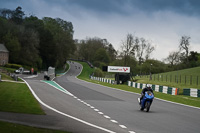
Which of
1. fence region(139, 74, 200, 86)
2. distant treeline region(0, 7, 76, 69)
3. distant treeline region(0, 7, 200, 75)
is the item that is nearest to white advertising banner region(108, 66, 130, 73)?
fence region(139, 74, 200, 86)

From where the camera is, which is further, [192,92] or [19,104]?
[192,92]

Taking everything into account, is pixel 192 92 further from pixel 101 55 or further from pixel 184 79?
pixel 101 55

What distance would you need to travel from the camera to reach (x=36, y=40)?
11419cm

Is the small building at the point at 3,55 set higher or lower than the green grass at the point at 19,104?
higher

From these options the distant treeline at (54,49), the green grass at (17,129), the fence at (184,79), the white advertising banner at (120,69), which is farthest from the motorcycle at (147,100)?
the distant treeline at (54,49)

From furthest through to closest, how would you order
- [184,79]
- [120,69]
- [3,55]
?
[3,55], [120,69], [184,79]

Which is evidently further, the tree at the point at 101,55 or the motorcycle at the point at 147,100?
the tree at the point at 101,55

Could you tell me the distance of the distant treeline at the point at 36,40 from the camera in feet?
365

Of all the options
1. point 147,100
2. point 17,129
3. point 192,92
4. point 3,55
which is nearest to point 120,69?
point 192,92

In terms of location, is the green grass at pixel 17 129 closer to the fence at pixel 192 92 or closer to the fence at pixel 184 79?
the fence at pixel 192 92

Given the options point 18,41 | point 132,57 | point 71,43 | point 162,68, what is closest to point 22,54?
point 18,41

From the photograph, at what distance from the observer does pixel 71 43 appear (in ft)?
443

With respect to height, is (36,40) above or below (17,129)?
above

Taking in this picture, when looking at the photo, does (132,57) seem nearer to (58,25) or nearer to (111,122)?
(58,25)
